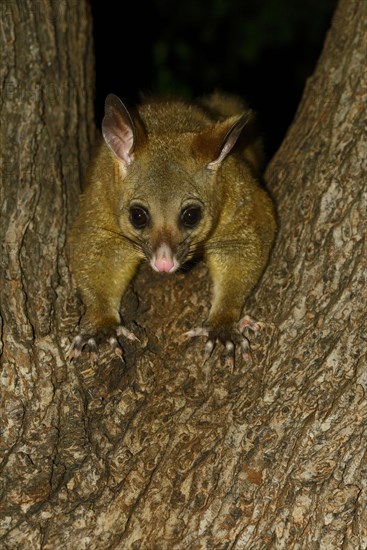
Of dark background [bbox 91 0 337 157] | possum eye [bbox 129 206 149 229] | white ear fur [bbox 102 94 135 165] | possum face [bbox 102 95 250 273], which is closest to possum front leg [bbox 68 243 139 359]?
possum face [bbox 102 95 250 273]

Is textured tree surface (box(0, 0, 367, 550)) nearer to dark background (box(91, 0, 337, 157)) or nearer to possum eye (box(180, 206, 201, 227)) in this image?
possum eye (box(180, 206, 201, 227))

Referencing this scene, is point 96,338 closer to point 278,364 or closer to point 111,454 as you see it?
point 111,454

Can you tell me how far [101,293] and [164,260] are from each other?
545mm

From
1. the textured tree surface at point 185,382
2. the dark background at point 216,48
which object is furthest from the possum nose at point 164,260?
the dark background at point 216,48

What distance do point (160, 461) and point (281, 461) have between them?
1.85 feet

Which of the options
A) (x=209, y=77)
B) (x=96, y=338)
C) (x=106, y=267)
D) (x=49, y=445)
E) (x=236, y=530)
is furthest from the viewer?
(x=209, y=77)

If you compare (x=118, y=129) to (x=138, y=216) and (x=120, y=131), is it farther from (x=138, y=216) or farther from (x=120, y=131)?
(x=138, y=216)

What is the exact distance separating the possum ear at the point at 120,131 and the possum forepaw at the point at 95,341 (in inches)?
37.0

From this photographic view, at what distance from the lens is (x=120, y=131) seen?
450 cm

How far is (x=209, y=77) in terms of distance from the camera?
9.00 m

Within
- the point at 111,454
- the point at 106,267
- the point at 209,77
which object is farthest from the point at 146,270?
the point at 209,77

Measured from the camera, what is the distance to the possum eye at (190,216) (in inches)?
176

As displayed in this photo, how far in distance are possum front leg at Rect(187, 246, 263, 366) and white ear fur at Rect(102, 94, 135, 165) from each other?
2.53 ft

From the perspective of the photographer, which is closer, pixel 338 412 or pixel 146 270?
pixel 338 412
